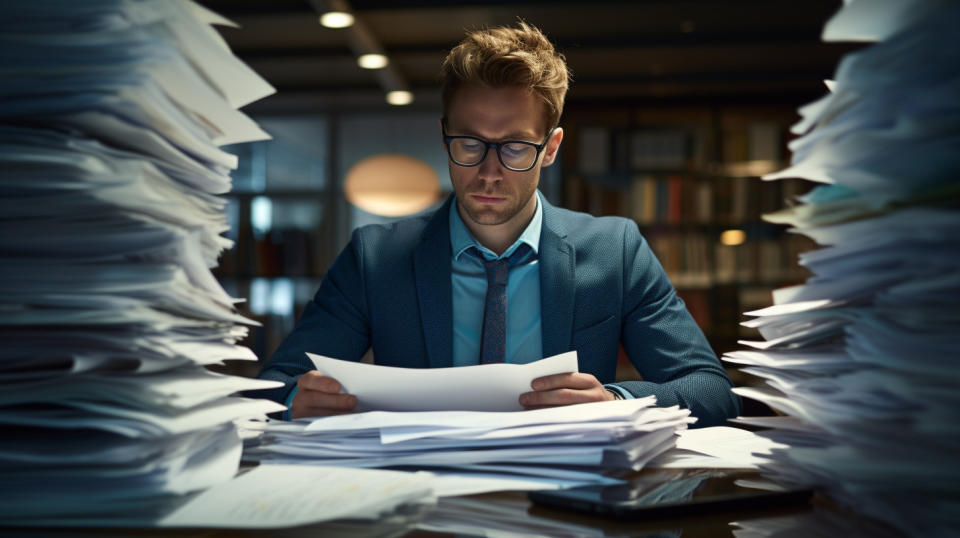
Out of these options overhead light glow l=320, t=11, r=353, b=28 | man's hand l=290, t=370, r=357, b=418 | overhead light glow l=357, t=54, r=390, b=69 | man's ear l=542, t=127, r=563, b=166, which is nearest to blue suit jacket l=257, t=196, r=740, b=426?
man's ear l=542, t=127, r=563, b=166

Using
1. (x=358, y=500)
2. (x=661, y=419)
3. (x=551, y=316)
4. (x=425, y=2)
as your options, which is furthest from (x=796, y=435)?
(x=425, y=2)

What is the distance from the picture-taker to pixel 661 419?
659 millimetres

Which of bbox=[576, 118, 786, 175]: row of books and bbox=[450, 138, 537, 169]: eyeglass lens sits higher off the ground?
bbox=[576, 118, 786, 175]: row of books

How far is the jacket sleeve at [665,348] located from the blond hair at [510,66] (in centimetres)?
36

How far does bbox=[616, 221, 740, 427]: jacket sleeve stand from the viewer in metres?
1.13

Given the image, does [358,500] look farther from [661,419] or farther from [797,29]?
[797,29]

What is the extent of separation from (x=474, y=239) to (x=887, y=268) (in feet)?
3.69

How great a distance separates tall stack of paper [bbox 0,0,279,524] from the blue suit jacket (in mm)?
862

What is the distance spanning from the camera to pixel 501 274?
1.50 meters

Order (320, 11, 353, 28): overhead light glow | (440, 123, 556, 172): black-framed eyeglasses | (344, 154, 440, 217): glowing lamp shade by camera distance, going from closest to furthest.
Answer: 1. (440, 123, 556, 172): black-framed eyeglasses
2. (320, 11, 353, 28): overhead light glow
3. (344, 154, 440, 217): glowing lamp shade

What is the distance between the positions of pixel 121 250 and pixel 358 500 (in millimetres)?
233

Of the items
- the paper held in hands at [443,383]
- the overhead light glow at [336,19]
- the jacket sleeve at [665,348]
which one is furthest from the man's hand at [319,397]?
the overhead light glow at [336,19]

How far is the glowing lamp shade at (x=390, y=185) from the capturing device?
546 centimetres

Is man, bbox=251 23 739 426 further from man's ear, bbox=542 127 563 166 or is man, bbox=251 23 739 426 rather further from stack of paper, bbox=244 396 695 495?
stack of paper, bbox=244 396 695 495
